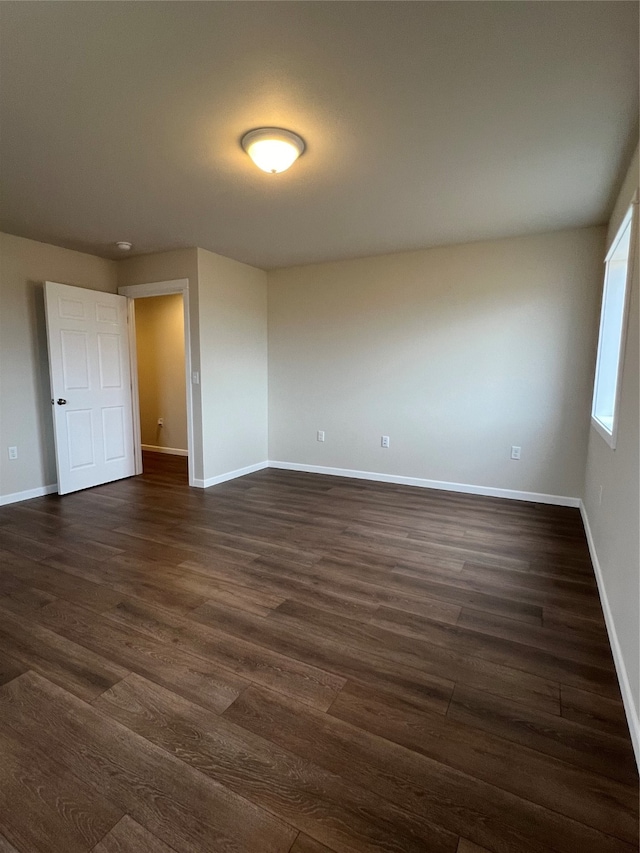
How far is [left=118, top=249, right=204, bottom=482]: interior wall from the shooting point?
4121mm

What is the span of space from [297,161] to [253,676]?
8.59ft

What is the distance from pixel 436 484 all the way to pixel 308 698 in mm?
3066

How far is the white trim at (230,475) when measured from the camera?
4.38 meters

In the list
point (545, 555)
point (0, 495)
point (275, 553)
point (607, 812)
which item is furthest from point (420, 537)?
point (0, 495)

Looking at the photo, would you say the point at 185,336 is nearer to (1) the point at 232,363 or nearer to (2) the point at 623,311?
(1) the point at 232,363

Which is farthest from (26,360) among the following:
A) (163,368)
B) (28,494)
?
(163,368)

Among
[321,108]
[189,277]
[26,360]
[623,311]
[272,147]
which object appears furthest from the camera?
[189,277]

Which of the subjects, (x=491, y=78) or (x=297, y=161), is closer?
(x=491, y=78)

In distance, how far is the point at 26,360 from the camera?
156 inches

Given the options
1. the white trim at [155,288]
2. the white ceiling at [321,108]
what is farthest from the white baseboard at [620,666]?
the white trim at [155,288]

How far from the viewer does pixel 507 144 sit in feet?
7.19

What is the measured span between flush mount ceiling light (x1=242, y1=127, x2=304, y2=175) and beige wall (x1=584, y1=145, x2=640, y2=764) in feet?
5.74

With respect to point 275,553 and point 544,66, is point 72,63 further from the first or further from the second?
point 275,553

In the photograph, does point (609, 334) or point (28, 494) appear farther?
point (28, 494)
